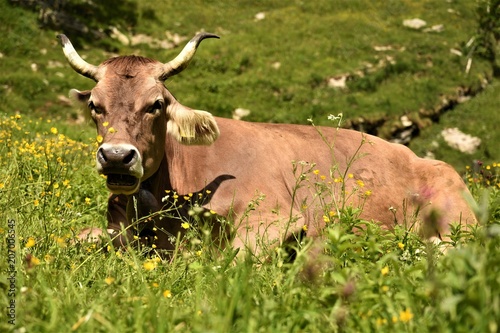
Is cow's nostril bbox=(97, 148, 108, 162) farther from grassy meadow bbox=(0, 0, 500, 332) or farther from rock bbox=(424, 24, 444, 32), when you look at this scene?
rock bbox=(424, 24, 444, 32)

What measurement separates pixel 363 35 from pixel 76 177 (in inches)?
885

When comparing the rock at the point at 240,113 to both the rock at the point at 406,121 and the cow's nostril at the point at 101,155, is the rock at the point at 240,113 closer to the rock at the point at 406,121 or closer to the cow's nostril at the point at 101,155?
the rock at the point at 406,121

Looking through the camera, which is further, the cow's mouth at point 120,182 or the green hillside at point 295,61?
the green hillside at point 295,61

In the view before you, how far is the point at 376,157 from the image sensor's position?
8047 mm

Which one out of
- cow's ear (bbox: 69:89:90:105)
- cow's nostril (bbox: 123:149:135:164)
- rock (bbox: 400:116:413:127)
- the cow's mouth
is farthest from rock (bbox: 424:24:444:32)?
cow's nostril (bbox: 123:149:135:164)

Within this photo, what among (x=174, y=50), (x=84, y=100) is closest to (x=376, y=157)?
(x=84, y=100)

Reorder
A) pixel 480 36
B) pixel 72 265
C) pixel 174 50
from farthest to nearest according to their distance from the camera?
1. pixel 480 36
2. pixel 174 50
3. pixel 72 265

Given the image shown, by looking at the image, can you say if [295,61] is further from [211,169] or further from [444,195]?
[211,169]

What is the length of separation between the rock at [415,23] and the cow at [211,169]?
921 inches

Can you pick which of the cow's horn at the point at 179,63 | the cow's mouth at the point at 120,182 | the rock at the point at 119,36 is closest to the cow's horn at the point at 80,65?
the cow's horn at the point at 179,63

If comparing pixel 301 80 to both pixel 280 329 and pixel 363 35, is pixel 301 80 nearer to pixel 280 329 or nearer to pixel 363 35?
pixel 363 35

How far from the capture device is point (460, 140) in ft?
74.9

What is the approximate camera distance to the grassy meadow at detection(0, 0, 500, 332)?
2.81m

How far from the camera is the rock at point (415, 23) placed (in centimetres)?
3003
